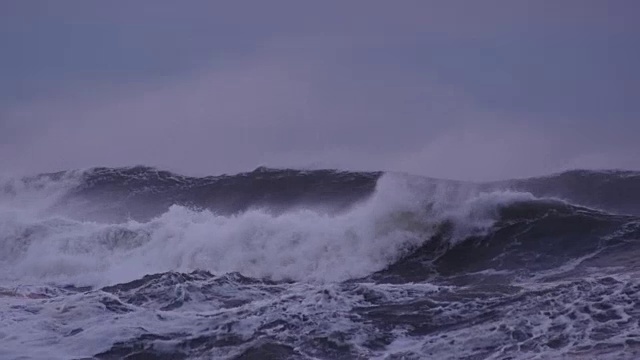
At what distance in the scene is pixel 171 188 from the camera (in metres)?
20.3

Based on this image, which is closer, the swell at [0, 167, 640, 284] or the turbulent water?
the turbulent water

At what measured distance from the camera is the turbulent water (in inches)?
319

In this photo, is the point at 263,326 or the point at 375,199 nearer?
the point at 263,326

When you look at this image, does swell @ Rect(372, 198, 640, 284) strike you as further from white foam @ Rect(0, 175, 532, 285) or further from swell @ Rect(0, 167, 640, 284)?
white foam @ Rect(0, 175, 532, 285)

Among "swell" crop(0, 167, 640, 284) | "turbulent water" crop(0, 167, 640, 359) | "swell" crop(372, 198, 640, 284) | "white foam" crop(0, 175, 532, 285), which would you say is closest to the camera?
"turbulent water" crop(0, 167, 640, 359)

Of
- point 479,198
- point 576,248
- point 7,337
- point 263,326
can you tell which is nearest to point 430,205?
point 479,198

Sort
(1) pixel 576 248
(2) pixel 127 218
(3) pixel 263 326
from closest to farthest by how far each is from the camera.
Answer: (3) pixel 263 326 → (1) pixel 576 248 → (2) pixel 127 218

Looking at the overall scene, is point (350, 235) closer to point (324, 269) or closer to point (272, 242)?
point (324, 269)

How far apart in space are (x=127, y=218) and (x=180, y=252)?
4.75 metres

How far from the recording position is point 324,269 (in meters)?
12.8

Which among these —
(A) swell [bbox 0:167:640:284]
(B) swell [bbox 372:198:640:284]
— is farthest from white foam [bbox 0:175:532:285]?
(B) swell [bbox 372:198:640:284]

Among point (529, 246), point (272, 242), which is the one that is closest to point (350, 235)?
point (272, 242)

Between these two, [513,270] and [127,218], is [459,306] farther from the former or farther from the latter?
[127,218]

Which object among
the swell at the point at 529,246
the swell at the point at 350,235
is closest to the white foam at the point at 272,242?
the swell at the point at 350,235
